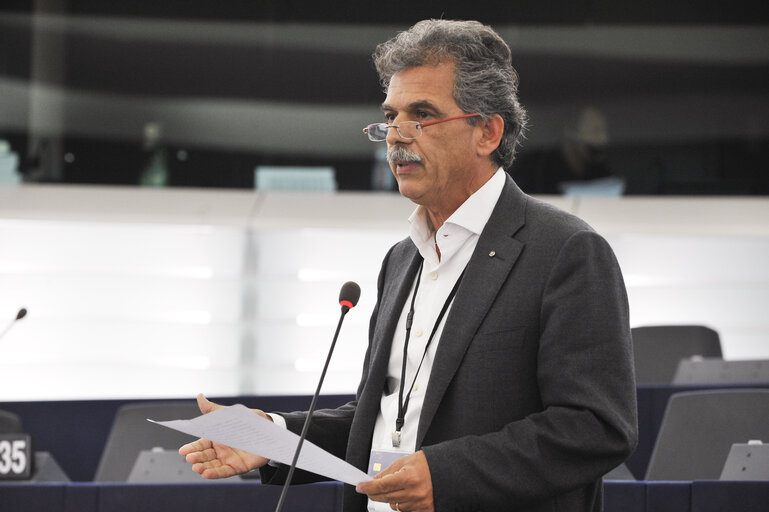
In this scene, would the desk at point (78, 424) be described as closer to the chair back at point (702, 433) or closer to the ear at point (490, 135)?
the chair back at point (702, 433)

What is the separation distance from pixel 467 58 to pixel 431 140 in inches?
5.2

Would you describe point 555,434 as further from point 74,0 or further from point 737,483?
point 74,0

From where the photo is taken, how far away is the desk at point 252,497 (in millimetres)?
2092

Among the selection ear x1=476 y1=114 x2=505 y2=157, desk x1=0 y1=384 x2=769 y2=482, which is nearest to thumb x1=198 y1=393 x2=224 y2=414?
ear x1=476 y1=114 x2=505 y2=157

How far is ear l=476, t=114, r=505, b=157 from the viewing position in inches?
59.2

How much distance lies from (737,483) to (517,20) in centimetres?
438

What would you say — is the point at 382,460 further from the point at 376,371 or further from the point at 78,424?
the point at 78,424

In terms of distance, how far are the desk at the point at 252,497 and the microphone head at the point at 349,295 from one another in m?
0.73

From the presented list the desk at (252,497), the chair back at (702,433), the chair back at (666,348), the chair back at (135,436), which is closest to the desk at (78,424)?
the chair back at (135,436)

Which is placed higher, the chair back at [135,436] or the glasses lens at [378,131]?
the glasses lens at [378,131]

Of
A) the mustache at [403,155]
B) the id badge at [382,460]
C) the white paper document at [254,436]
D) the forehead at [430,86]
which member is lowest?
the id badge at [382,460]

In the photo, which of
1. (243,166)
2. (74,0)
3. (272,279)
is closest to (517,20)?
(243,166)

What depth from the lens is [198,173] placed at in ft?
19.3

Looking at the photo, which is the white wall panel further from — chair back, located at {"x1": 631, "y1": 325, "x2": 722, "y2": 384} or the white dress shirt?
the white dress shirt
